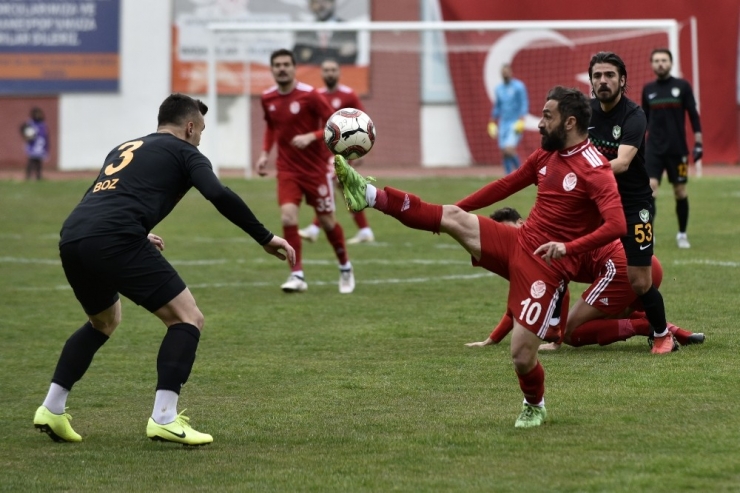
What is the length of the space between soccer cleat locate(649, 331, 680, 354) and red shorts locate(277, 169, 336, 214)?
5.42 meters

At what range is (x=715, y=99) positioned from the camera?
3216 cm

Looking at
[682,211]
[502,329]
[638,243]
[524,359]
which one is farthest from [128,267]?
[682,211]

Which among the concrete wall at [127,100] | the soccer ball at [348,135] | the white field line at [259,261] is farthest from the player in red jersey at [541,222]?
the concrete wall at [127,100]

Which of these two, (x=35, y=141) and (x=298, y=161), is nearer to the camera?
(x=298, y=161)

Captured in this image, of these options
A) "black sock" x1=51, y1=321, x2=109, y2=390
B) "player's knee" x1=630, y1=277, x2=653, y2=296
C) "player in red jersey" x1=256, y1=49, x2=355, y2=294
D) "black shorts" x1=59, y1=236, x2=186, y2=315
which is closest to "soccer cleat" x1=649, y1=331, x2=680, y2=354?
"player's knee" x1=630, y1=277, x2=653, y2=296

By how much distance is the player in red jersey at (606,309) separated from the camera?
9.04 m

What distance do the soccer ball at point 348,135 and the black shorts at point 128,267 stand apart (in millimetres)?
1663

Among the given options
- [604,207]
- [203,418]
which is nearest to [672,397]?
[604,207]

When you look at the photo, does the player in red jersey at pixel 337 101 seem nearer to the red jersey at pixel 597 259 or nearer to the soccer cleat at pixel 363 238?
the soccer cleat at pixel 363 238

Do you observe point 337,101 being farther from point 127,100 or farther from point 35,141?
point 127,100

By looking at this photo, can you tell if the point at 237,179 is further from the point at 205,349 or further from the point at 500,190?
the point at 500,190

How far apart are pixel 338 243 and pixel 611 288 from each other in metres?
4.91

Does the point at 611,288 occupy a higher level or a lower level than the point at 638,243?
lower

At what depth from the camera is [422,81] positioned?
33562mm
